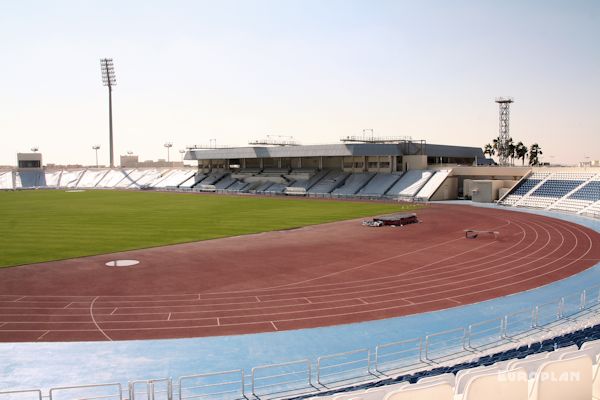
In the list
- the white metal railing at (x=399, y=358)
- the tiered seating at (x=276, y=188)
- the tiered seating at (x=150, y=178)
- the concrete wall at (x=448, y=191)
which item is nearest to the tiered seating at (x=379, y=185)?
the concrete wall at (x=448, y=191)

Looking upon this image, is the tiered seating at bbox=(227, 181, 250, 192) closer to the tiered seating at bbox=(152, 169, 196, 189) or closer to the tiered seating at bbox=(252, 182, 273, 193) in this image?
the tiered seating at bbox=(252, 182, 273, 193)

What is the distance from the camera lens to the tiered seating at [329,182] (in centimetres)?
8244

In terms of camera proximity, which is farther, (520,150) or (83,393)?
(520,150)

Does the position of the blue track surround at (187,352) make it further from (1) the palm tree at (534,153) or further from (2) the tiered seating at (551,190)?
(1) the palm tree at (534,153)

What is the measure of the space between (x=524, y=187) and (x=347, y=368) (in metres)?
57.7

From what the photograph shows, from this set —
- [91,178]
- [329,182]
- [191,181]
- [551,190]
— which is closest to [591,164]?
[551,190]

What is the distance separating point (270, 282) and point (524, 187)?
51545 mm

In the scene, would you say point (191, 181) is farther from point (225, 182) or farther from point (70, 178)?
point (70, 178)

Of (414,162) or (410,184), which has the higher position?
(414,162)

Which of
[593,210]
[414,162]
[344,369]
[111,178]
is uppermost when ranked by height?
[414,162]

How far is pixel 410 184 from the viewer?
73.2 m

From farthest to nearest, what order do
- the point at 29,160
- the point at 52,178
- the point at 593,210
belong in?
1. the point at 52,178
2. the point at 29,160
3. the point at 593,210

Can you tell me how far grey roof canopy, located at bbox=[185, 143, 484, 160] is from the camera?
3113 inches

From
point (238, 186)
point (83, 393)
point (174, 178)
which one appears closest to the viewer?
point (83, 393)
